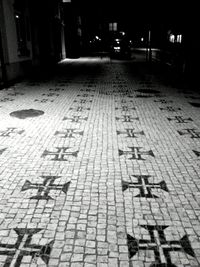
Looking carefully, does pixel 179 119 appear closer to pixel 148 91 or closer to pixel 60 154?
pixel 60 154

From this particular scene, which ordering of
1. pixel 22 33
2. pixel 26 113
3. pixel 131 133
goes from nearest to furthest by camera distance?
pixel 131 133, pixel 26 113, pixel 22 33

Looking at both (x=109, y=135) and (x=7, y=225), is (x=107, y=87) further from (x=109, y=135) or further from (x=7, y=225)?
(x=7, y=225)

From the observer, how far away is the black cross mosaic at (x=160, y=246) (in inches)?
84.4

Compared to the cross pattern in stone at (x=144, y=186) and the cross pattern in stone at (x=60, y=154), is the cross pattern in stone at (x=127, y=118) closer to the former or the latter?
the cross pattern in stone at (x=60, y=154)

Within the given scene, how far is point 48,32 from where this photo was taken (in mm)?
18656

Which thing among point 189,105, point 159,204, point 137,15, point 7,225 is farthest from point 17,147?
point 137,15

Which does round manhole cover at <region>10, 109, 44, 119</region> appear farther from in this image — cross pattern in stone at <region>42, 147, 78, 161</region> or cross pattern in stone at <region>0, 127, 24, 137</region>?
cross pattern in stone at <region>42, 147, 78, 161</region>

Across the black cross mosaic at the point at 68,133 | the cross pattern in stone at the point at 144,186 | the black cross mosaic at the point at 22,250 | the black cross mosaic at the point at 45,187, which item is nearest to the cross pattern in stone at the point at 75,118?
the black cross mosaic at the point at 68,133

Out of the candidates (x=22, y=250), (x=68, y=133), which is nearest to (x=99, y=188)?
(x=22, y=250)

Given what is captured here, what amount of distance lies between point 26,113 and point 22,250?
15.6 feet

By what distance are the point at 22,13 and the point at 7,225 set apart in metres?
13.1

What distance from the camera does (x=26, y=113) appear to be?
21.6ft

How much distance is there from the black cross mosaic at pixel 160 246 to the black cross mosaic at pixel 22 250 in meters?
0.73

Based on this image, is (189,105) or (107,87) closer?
(189,105)
